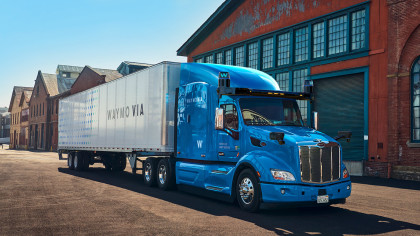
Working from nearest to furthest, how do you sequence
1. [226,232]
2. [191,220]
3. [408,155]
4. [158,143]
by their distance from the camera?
1. [226,232]
2. [191,220]
3. [158,143]
4. [408,155]

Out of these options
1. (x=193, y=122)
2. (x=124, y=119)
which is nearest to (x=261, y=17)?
(x=124, y=119)

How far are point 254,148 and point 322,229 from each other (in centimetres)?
276

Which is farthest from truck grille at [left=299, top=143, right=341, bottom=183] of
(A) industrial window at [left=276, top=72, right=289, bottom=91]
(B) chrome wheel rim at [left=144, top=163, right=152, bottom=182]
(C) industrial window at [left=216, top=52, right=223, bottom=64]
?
(C) industrial window at [left=216, top=52, right=223, bottom=64]

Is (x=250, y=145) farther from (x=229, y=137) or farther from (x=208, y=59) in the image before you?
(x=208, y=59)

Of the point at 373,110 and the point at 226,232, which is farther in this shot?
the point at 373,110

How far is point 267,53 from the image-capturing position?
29656mm

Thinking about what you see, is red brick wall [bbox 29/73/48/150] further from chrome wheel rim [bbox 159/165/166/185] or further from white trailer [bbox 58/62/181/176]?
chrome wheel rim [bbox 159/165/166/185]

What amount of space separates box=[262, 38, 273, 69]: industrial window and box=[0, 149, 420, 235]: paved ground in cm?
1619

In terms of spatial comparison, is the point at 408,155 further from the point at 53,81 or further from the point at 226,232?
Result: the point at 53,81

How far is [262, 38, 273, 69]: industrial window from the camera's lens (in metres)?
29.4

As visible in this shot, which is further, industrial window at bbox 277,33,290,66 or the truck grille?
industrial window at bbox 277,33,290,66

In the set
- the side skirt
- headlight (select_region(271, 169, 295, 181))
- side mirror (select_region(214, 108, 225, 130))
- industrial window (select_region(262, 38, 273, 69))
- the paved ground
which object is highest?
industrial window (select_region(262, 38, 273, 69))

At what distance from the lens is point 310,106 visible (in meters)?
25.9

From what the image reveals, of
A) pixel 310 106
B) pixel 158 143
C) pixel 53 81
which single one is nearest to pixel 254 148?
pixel 158 143
